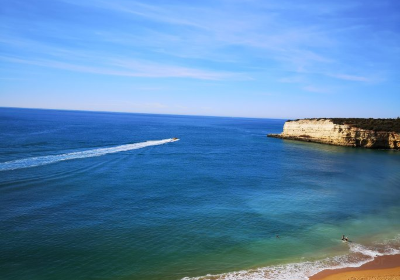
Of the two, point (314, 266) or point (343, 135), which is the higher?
point (343, 135)

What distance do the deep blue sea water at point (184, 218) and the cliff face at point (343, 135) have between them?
29182 mm

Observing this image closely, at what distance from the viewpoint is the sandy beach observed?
16922 mm

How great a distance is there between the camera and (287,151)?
67500 millimetres

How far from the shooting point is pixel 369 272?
17562 mm

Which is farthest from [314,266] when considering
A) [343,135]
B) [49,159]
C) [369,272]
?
[343,135]

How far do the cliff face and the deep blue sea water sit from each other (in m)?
29.2

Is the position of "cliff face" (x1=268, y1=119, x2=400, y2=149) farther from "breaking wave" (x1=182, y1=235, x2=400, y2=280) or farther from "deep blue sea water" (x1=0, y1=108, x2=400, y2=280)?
"breaking wave" (x1=182, y1=235, x2=400, y2=280)

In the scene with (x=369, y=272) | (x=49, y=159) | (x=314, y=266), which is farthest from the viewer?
(x=49, y=159)

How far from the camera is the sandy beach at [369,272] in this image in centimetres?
1692

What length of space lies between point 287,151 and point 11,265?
59650 millimetres

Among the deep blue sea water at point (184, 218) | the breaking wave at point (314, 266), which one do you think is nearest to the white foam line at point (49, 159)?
the deep blue sea water at point (184, 218)

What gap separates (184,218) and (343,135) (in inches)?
2593

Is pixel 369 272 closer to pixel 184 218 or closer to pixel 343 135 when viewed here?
pixel 184 218

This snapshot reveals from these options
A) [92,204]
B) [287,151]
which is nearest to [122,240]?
[92,204]
